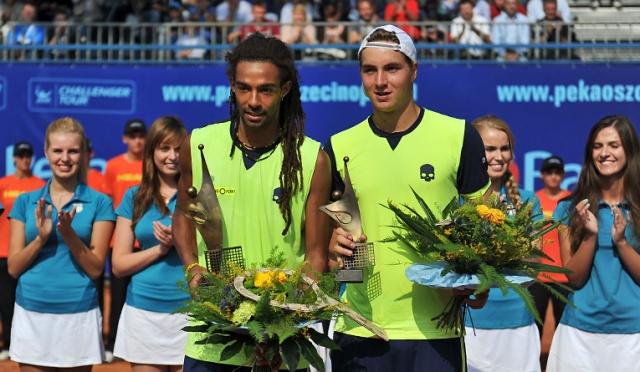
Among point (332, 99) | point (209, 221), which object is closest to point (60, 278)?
point (209, 221)

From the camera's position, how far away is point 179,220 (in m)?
4.99

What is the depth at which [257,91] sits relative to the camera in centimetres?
468

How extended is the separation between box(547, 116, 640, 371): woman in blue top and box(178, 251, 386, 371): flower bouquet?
239 cm

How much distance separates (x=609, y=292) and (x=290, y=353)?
2721 millimetres

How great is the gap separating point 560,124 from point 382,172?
865cm

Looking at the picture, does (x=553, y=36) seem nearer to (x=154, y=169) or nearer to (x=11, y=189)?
(x=11, y=189)

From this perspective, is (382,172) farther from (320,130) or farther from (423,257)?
(320,130)

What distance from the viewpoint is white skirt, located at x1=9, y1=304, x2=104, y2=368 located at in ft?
23.5

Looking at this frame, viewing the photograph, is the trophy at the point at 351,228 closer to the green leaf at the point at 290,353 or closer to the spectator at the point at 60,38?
the green leaf at the point at 290,353

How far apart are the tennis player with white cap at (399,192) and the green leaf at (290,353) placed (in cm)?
62

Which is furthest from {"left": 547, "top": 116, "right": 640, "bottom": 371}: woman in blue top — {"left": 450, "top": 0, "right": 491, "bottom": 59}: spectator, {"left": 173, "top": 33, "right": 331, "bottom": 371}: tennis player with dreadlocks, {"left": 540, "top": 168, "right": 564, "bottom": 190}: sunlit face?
{"left": 450, "top": 0, "right": 491, "bottom": 59}: spectator

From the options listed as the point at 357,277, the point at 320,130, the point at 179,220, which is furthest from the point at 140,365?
the point at 320,130

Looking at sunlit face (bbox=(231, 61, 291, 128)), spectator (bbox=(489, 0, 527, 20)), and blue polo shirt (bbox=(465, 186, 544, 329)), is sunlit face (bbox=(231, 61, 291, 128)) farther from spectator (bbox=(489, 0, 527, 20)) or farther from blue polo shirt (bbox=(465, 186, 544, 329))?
spectator (bbox=(489, 0, 527, 20))

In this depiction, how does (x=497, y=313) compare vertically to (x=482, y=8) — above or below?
below
